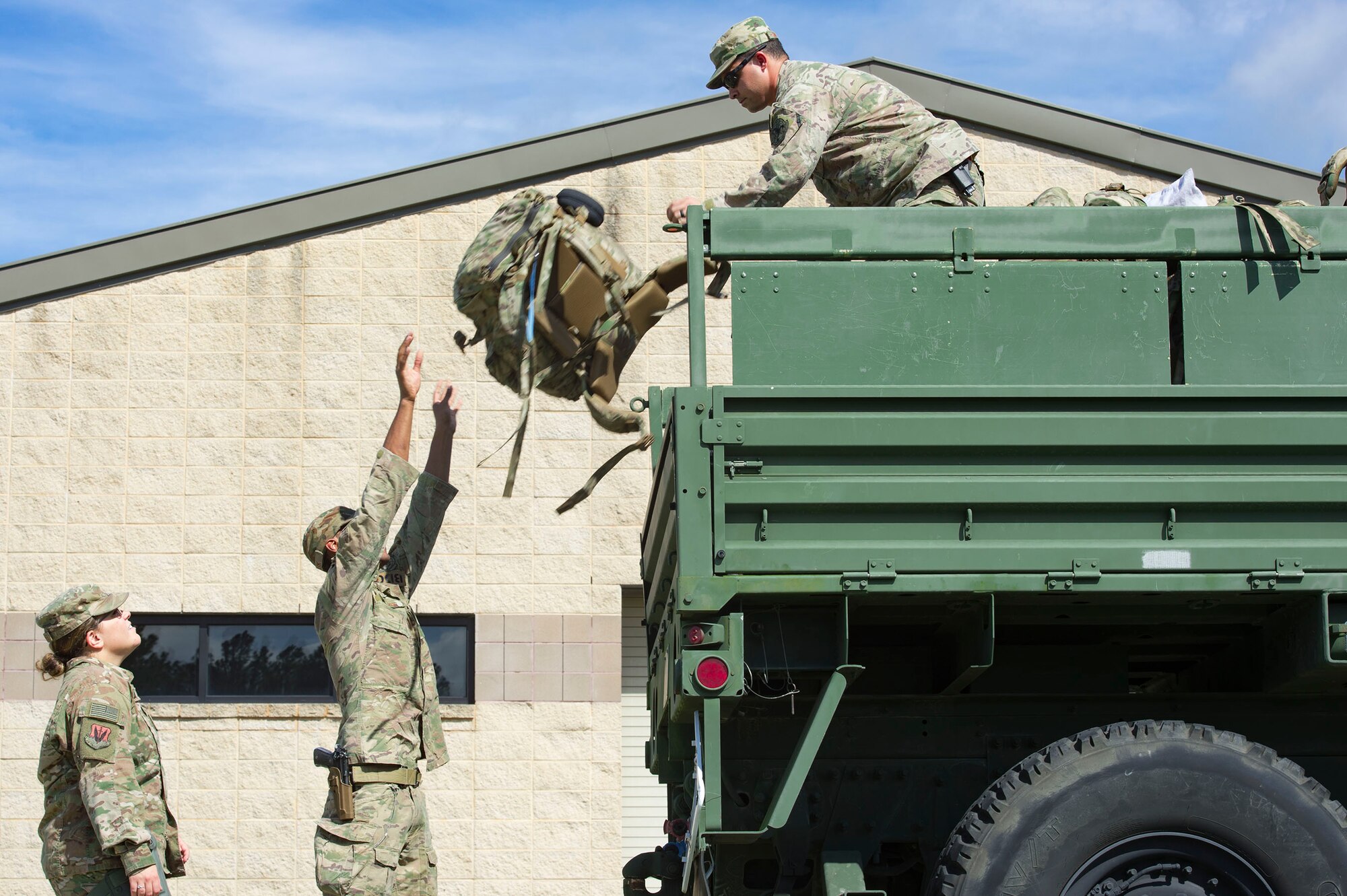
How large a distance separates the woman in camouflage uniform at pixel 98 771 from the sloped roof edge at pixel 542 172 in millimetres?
4624

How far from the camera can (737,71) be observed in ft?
19.7

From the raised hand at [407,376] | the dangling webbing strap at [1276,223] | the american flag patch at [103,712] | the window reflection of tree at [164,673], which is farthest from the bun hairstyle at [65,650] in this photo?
the dangling webbing strap at [1276,223]

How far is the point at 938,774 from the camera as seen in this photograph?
5.05 metres

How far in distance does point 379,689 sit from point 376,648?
17 cm

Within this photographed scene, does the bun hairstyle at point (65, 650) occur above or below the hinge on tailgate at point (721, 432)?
below

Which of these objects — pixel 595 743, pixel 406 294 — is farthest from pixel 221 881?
pixel 406 294

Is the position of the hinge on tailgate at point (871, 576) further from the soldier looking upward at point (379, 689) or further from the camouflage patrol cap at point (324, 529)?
the camouflage patrol cap at point (324, 529)

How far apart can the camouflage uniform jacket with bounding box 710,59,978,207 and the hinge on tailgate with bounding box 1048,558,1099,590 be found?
6.55 ft

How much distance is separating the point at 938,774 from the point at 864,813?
0.93ft

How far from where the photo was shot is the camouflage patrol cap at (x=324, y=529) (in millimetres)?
6395

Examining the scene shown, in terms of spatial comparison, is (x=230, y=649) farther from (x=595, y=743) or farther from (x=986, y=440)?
(x=986, y=440)

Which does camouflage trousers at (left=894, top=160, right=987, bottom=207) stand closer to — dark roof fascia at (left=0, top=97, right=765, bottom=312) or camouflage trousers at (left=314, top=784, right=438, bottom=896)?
camouflage trousers at (left=314, top=784, right=438, bottom=896)

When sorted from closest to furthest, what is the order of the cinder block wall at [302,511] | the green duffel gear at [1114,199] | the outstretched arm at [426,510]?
the green duffel gear at [1114,199] → the outstretched arm at [426,510] → the cinder block wall at [302,511]

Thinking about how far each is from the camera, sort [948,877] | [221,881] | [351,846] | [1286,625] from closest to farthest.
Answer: [948,877], [1286,625], [351,846], [221,881]
